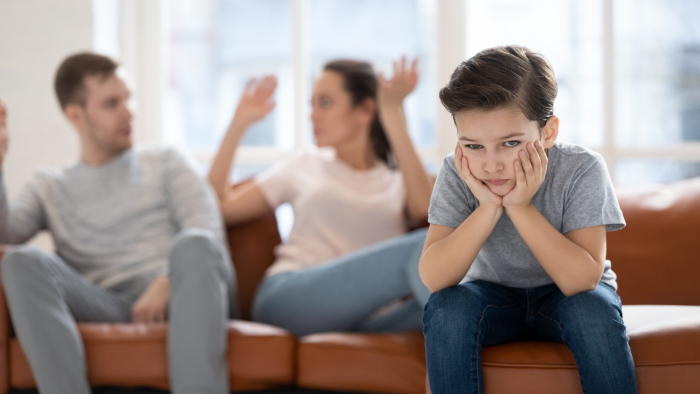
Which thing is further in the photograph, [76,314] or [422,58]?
[422,58]

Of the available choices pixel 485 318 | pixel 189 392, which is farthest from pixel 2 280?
pixel 485 318

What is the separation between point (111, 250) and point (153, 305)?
318mm

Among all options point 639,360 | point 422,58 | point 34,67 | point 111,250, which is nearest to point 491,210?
point 639,360

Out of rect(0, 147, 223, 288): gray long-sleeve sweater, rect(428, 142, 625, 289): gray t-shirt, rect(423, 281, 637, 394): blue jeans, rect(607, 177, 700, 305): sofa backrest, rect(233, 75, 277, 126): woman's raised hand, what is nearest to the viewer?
rect(423, 281, 637, 394): blue jeans

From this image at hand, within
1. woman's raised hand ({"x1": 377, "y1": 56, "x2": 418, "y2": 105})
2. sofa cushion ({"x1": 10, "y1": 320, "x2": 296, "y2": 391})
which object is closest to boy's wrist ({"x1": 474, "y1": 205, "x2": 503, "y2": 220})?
sofa cushion ({"x1": 10, "y1": 320, "x2": 296, "y2": 391})

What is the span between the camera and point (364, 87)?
6.57 feet

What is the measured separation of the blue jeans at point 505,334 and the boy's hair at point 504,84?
13.1 inches

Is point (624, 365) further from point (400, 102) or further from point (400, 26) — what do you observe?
point (400, 26)

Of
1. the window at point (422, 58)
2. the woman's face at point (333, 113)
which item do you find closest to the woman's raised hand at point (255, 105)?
the woman's face at point (333, 113)

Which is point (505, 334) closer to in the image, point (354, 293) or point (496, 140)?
point (496, 140)

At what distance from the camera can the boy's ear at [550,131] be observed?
3.40ft

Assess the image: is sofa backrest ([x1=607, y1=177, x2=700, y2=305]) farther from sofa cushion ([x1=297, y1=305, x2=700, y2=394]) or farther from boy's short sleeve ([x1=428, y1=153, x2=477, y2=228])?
boy's short sleeve ([x1=428, y1=153, x2=477, y2=228])

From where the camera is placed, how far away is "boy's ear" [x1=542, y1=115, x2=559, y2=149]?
104 cm

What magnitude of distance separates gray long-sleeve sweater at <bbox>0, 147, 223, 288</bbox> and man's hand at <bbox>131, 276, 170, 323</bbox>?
0.49ft
